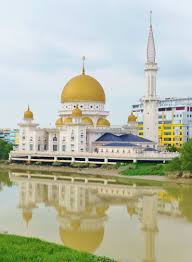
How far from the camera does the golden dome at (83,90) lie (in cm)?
5675

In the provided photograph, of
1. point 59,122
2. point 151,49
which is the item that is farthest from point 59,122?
point 151,49

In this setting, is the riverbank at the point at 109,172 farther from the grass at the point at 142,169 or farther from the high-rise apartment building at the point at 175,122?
the high-rise apartment building at the point at 175,122

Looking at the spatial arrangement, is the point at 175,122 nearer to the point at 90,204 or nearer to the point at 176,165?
the point at 176,165

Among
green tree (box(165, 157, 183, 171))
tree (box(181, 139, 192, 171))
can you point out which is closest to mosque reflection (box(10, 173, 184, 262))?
tree (box(181, 139, 192, 171))

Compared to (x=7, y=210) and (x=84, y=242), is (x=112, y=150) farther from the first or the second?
(x=84, y=242)

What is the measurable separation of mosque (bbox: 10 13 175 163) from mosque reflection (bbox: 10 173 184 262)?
1220cm

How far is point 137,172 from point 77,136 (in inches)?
508

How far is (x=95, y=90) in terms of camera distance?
57.2 meters

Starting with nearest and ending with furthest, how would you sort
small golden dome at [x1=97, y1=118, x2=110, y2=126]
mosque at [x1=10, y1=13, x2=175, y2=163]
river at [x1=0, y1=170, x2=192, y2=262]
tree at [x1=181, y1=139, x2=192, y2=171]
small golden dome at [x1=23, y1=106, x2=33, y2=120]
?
river at [x1=0, y1=170, x2=192, y2=262] < tree at [x1=181, y1=139, x2=192, y2=171] < mosque at [x1=10, y1=13, x2=175, y2=163] < small golden dome at [x1=97, y1=118, x2=110, y2=126] < small golden dome at [x1=23, y1=106, x2=33, y2=120]

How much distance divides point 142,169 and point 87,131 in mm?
13238

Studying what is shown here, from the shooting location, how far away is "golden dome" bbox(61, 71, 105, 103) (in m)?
56.8

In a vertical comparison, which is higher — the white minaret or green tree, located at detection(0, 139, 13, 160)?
the white minaret

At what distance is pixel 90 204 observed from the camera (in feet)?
84.9

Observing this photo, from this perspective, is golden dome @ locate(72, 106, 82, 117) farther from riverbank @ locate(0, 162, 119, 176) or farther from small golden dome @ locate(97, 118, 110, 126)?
riverbank @ locate(0, 162, 119, 176)
